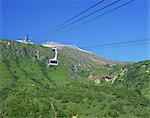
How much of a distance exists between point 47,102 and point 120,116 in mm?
39088

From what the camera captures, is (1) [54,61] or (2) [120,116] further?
(2) [120,116]

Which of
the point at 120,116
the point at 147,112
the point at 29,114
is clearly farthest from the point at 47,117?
the point at 147,112

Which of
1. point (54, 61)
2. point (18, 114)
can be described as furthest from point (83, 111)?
point (54, 61)

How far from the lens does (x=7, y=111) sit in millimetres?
187625

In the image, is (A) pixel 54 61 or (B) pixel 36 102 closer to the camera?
(A) pixel 54 61

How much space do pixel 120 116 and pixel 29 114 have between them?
48529 mm

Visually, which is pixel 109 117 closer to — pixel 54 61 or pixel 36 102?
pixel 36 102

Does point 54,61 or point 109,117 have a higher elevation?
point 54,61

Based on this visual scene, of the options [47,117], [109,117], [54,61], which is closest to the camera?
[54,61]

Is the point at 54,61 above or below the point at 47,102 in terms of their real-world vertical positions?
above

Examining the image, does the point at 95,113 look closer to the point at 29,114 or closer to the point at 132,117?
the point at 132,117

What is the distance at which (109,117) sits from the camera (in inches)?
7574

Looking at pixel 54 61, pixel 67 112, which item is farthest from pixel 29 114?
pixel 54 61

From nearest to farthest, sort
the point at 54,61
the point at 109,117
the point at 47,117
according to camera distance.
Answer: the point at 54,61 → the point at 47,117 → the point at 109,117
